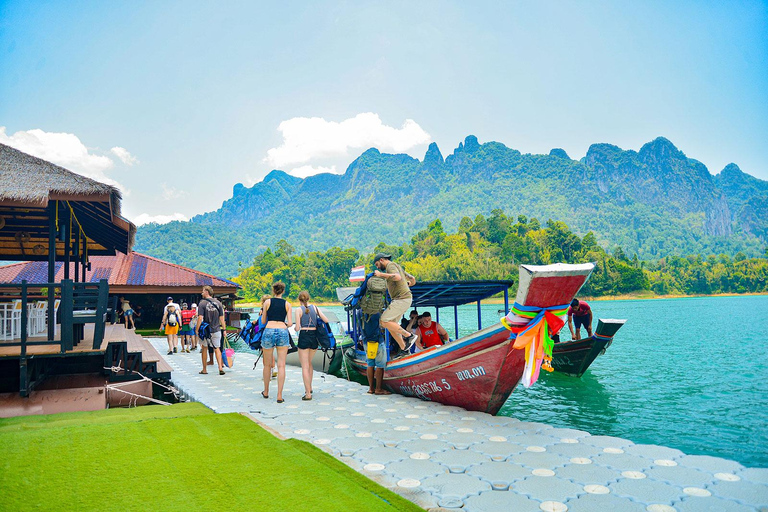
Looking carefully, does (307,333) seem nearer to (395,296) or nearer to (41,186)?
(395,296)

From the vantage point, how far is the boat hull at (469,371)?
631 cm

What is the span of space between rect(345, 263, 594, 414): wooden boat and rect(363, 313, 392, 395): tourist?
0.41 feet

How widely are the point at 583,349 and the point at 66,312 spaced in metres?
10.7

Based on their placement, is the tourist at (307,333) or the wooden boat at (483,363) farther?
the tourist at (307,333)

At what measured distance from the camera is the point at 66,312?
6195 millimetres

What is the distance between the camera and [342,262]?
→ 100m

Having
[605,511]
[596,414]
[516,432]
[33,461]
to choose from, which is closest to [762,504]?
[605,511]

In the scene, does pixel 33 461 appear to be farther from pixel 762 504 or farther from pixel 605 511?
pixel 762 504

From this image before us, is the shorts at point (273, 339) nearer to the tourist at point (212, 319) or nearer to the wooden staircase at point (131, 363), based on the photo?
the wooden staircase at point (131, 363)

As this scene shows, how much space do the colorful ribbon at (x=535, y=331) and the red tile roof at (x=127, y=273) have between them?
879 inches

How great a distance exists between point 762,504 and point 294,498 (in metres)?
3.23

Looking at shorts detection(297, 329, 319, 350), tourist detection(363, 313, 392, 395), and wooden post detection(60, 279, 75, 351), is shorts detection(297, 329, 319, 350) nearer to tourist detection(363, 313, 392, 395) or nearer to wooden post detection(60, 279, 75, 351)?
tourist detection(363, 313, 392, 395)

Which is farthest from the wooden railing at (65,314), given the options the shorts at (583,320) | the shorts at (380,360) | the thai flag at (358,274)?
the shorts at (583,320)

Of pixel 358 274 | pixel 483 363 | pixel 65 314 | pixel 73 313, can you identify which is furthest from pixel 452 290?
pixel 65 314
